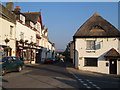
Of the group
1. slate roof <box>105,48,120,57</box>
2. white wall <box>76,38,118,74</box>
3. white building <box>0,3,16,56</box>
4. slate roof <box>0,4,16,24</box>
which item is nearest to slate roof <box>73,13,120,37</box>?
white wall <box>76,38,118,74</box>

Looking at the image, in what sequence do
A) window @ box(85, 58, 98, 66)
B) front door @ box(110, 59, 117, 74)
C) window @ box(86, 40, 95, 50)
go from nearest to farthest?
front door @ box(110, 59, 117, 74), window @ box(85, 58, 98, 66), window @ box(86, 40, 95, 50)

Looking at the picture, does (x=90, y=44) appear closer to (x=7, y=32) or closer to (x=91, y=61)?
(x=91, y=61)

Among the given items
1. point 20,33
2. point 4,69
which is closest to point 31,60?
point 20,33

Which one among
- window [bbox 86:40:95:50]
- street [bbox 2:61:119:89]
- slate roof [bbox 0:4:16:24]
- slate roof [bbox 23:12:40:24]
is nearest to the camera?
street [bbox 2:61:119:89]

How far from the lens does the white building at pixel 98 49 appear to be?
984 inches

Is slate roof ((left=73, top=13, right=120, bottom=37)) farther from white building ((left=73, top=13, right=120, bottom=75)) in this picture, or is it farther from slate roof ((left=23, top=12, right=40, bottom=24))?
slate roof ((left=23, top=12, right=40, bottom=24))

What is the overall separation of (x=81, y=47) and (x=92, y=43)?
1809 mm

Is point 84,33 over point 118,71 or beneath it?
over

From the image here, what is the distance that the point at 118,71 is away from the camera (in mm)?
24438

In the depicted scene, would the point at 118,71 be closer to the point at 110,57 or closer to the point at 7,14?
the point at 110,57

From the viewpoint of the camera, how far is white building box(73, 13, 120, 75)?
24984 mm

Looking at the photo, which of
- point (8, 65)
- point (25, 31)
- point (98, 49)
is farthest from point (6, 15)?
point (98, 49)

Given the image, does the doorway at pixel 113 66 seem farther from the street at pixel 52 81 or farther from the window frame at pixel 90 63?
the street at pixel 52 81

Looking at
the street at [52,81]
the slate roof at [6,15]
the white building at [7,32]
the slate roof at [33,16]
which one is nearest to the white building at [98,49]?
the street at [52,81]
